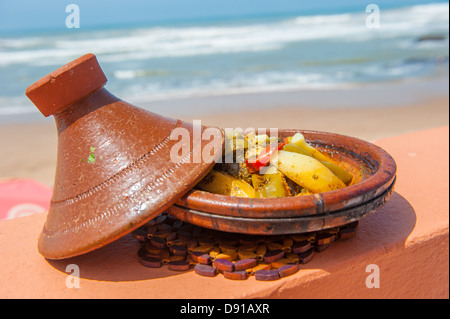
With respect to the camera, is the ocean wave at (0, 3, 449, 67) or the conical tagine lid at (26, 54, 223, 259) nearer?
the conical tagine lid at (26, 54, 223, 259)

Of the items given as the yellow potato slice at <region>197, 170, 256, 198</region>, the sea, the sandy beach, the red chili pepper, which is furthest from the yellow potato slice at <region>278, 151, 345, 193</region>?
the sea

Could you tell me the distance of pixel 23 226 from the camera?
227cm

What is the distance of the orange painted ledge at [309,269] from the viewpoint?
1619 mm

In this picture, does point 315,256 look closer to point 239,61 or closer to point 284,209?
point 284,209

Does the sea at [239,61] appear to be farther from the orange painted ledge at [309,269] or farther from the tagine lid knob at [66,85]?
the tagine lid knob at [66,85]

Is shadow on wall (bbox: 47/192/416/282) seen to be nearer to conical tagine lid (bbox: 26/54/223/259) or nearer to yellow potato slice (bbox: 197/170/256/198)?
conical tagine lid (bbox: 26/54/223/259)

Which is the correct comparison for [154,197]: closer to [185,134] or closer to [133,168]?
[133,168]

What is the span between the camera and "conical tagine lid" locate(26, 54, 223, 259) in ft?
5.11

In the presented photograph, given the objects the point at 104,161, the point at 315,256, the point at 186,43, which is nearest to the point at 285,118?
the point at 315,256

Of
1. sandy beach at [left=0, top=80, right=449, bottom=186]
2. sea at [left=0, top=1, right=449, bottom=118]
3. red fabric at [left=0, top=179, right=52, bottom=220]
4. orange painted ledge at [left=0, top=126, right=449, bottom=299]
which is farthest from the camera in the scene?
sea at [left=0, top=1, right=449, bottom=118]

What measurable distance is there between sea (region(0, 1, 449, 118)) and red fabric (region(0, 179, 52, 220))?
5.83m

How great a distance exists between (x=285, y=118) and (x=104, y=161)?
6.43 metres

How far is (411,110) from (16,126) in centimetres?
732

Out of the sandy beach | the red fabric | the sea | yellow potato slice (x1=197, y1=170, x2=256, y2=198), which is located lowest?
the sandy beach
